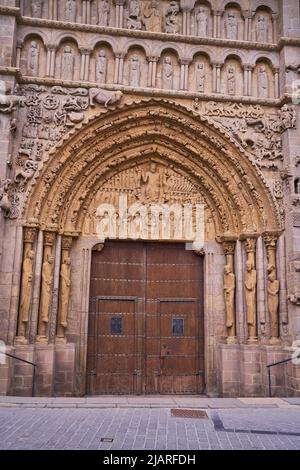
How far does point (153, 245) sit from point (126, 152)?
227cm

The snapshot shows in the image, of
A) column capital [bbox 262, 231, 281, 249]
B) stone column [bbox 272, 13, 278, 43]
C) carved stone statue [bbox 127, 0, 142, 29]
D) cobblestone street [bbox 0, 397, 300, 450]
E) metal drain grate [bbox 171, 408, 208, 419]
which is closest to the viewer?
cobblestone street [bbox 0, 397, 300, 450]

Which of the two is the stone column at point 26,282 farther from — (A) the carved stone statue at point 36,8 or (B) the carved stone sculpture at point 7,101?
(A) the carved stone statue at point 36,8

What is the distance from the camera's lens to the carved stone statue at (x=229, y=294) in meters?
9.80

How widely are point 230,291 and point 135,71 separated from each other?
540 cm

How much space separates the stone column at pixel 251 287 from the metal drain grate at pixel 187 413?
118 inches

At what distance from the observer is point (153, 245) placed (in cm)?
1048

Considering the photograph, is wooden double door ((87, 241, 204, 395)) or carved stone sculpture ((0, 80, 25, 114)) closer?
carved stone sculpture ((0, 80, 25, 114))

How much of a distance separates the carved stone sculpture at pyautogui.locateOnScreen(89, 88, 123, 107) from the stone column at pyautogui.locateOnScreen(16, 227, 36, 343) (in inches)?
122

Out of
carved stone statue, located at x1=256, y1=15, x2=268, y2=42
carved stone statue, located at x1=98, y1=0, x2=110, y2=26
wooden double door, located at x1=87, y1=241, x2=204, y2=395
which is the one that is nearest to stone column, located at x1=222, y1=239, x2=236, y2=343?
wooden double door, located at x1=87, y1=241, x2=204, y2=395

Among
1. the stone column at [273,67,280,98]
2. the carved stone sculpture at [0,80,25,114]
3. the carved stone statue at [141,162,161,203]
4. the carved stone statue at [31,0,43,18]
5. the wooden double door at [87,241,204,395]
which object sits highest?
the carved stone statue at [31,0,43,18]

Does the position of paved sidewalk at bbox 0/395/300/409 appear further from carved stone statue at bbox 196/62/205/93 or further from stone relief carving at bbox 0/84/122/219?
carved stone statue at bbox 196/62/205/93

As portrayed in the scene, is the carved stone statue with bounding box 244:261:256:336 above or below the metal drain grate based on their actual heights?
above

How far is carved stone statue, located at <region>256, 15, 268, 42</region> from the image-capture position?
34.3ft
